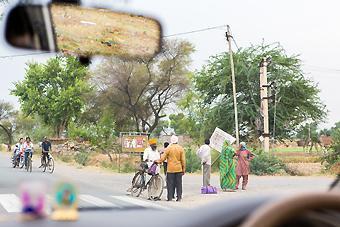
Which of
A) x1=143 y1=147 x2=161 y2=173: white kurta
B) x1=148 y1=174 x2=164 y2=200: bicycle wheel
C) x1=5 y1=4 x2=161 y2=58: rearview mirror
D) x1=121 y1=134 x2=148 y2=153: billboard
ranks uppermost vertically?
x1=121 y1=134 x2=148 y2=153: billboard

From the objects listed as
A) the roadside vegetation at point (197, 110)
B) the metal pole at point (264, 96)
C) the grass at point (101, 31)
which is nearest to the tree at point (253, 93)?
the roadside vegetation at point (197, 110)

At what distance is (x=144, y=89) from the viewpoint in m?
26.1

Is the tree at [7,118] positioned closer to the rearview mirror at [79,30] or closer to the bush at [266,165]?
the rearview mirror at [79,30]

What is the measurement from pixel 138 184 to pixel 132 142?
796cm

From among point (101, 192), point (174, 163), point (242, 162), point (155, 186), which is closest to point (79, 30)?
point (101, 192)

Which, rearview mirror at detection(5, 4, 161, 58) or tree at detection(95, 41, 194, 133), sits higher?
tree at detection(95, 41, 194, 133)

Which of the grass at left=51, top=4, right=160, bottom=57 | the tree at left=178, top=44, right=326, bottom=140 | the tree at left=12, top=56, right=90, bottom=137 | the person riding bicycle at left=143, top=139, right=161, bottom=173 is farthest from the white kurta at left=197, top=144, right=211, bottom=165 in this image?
the tree at left=178, top=44, right=326, bottom=140

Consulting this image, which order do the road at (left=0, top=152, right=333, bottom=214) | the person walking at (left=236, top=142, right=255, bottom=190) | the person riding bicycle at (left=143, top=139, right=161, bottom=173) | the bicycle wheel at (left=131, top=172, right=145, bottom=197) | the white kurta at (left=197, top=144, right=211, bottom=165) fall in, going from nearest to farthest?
the road at (left=0, top=152, right=333, bottom=214), the bicycle wheel at (left=131, top=172, right=145, bottom=197), the person riding bicycle at (left=143, top=139, right=161, bottom=173), the white kurta at (left=197, top=144, right=211, bottom=165), the person walking at (left=236, top=142, right=255, bottom=190)

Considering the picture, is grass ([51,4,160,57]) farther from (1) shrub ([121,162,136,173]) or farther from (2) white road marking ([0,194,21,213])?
(1) shrub ([121,162,136,173])

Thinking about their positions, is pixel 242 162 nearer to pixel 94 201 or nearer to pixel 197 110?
pixel 94 201

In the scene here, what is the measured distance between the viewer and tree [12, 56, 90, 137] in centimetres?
503

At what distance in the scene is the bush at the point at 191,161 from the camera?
2089 centimetres

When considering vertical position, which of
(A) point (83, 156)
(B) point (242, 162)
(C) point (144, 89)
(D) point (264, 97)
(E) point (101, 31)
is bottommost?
(B) point (242, 162)

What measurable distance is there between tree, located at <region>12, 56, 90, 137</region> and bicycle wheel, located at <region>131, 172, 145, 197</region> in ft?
13.0
